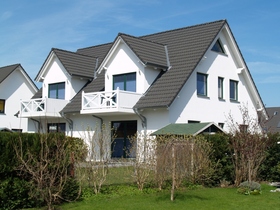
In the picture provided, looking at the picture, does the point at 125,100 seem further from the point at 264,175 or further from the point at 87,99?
the point at 264,175

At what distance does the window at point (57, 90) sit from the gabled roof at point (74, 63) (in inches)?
48.0

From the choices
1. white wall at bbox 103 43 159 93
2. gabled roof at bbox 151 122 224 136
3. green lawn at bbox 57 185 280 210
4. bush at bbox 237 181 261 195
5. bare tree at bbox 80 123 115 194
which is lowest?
green lawn at bbox 57 185 280 210

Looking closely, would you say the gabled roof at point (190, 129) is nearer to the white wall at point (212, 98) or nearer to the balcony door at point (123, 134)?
the white wall at point (212, 98)

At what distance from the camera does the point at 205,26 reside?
2603 centimetres

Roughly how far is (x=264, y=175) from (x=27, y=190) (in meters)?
10.9

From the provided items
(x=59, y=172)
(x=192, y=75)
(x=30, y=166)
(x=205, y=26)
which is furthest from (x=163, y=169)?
(x=205, y=26)

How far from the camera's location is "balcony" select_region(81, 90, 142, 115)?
22.7 meters

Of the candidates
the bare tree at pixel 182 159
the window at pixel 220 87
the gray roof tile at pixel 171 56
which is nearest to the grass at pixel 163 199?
the bare tree at pixel 182 159

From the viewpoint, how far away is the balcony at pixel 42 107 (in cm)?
2633

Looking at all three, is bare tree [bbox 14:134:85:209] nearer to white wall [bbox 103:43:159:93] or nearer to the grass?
the grass

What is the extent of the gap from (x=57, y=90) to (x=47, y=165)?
1723 cm

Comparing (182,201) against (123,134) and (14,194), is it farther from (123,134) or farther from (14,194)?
(123,134)

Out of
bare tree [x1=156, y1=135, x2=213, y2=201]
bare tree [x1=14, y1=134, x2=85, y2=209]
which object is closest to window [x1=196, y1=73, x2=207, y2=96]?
bare tree [x1=156, y1=135, x2=213, y2=201]

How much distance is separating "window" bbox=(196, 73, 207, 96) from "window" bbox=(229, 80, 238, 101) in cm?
285
